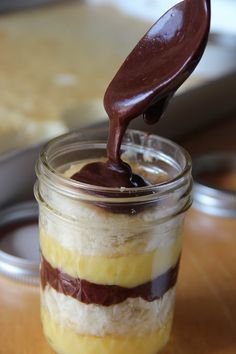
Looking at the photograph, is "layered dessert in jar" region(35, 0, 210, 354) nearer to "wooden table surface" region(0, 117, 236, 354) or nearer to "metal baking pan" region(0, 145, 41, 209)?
"wooden table surface" region(0, 117, 236, 354)

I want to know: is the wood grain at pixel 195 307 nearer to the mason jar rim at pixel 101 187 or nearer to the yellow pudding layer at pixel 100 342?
the yellow pudding layer at pixel 100 342

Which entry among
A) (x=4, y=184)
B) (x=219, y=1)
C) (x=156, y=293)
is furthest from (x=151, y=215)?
(x=219, y=1)

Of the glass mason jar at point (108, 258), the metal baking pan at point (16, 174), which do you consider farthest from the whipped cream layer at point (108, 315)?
the metal baking pan at point (16, 174)

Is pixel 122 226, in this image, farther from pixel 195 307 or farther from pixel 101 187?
pixel 195 307

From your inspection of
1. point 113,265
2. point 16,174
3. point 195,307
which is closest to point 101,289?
point 113,265

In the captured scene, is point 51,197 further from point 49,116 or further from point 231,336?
point 49,116

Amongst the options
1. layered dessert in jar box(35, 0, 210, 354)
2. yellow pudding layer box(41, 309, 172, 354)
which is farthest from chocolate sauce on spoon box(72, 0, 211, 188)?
yellow pudding layer box(41, 309, 172, 354)
